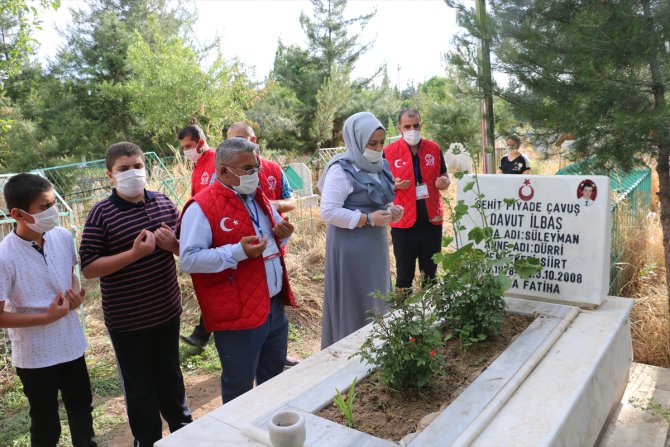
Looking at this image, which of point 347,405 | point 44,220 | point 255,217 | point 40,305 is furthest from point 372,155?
point 40,305

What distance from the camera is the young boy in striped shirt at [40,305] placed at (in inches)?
92.4

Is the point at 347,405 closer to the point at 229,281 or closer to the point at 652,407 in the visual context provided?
the point at 229,281

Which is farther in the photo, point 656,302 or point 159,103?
point 159,103

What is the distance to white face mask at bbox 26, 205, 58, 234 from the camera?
2.38 m

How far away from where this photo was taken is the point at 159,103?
44.4 ft

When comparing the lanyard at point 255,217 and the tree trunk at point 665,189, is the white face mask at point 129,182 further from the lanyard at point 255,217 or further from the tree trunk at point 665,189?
the tree trunk at point 665,189

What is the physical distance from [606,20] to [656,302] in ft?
7.08

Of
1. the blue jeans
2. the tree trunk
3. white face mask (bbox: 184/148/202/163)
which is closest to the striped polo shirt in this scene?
the blue jeans

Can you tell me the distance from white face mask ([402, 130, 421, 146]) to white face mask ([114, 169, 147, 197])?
235 centimetres

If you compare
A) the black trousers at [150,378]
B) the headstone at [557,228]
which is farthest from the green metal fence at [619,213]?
the black trousers at [150,378]

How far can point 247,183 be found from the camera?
98.6 inches

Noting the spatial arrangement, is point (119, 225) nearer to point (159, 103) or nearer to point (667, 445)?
point (667, 445)

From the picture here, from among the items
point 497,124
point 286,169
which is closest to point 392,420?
point 497,124

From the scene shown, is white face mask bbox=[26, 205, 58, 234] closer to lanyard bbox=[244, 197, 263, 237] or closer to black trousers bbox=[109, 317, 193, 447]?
black trousers bbox=[109, 317, 193, 447]
